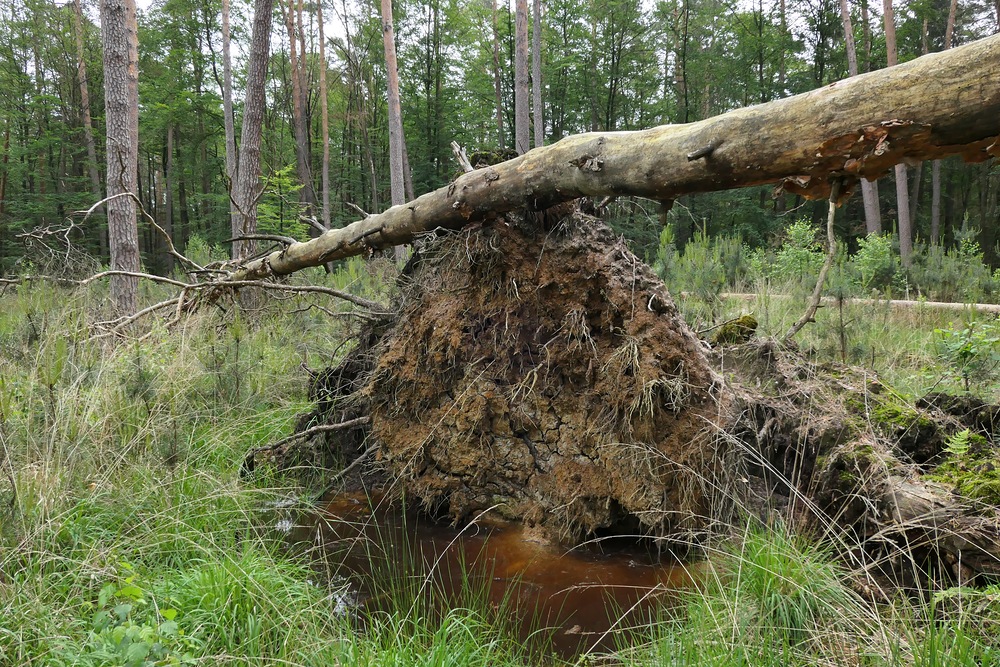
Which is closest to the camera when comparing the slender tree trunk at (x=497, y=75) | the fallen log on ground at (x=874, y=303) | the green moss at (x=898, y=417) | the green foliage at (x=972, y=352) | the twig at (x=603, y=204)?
the green moss at (x=898, y=417)

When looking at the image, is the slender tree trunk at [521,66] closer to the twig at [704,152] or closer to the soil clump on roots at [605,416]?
the soil clump on roots at [605,416]

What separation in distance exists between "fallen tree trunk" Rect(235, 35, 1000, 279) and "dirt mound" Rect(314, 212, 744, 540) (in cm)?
41

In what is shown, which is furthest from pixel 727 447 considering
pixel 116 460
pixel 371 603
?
pixel 116 460

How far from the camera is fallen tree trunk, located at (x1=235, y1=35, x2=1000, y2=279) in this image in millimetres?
1872

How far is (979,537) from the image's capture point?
2.13 m

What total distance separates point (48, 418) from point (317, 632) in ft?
7.03

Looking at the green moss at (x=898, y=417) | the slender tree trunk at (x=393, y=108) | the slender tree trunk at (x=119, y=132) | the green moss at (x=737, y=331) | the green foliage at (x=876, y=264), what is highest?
the slender tree trunk at (x=393, y=108)

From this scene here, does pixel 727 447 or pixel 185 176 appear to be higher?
pixel 185 176

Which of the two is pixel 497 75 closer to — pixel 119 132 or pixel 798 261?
pixel 798 261

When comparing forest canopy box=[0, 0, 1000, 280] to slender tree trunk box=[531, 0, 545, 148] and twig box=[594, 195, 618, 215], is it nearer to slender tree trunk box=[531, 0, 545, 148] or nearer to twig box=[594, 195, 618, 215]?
slender tree trunk box=[531, 0, 545, 148]

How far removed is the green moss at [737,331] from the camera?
13.4 feet

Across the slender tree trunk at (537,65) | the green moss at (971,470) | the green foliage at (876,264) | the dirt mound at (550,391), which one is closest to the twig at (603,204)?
the dirt mound at (550,391)

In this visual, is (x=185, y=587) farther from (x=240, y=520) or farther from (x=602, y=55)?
(x=602, y=55)

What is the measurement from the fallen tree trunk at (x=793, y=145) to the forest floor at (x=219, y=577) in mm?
1026
